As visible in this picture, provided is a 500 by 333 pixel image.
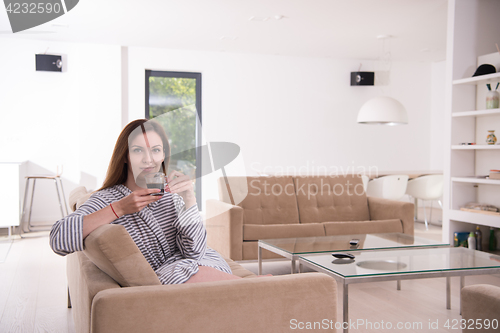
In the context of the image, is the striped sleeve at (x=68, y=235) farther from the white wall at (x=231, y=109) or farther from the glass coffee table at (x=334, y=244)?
the white wall at (x=231, y=109)

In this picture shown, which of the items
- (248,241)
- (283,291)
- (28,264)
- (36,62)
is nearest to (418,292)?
(248,241)

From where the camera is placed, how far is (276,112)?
7.77m

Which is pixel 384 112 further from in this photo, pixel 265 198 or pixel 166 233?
pixel 166 233

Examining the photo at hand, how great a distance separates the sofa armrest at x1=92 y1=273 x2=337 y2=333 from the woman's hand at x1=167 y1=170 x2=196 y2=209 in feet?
1.39

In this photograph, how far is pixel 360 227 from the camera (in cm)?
388

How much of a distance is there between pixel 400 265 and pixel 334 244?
2.04 feet

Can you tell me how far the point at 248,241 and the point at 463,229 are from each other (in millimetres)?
2343

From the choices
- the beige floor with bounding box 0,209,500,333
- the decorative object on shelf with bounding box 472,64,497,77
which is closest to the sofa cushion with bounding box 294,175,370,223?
the beige floor with bounding box 0,209,500,333

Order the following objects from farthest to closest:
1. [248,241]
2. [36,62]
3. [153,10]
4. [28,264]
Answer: [36,62], [153,10], [28,264], [248,241]

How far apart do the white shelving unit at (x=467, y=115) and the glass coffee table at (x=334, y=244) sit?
4.65ft

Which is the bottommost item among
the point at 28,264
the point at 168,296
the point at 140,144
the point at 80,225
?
the point at 28,264

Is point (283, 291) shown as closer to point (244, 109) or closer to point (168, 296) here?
point (168, 296)

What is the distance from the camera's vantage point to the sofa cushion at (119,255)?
1.30m

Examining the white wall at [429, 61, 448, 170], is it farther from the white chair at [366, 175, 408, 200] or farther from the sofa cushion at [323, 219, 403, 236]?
the sofa cushion at [323, 219, 403, 236]
